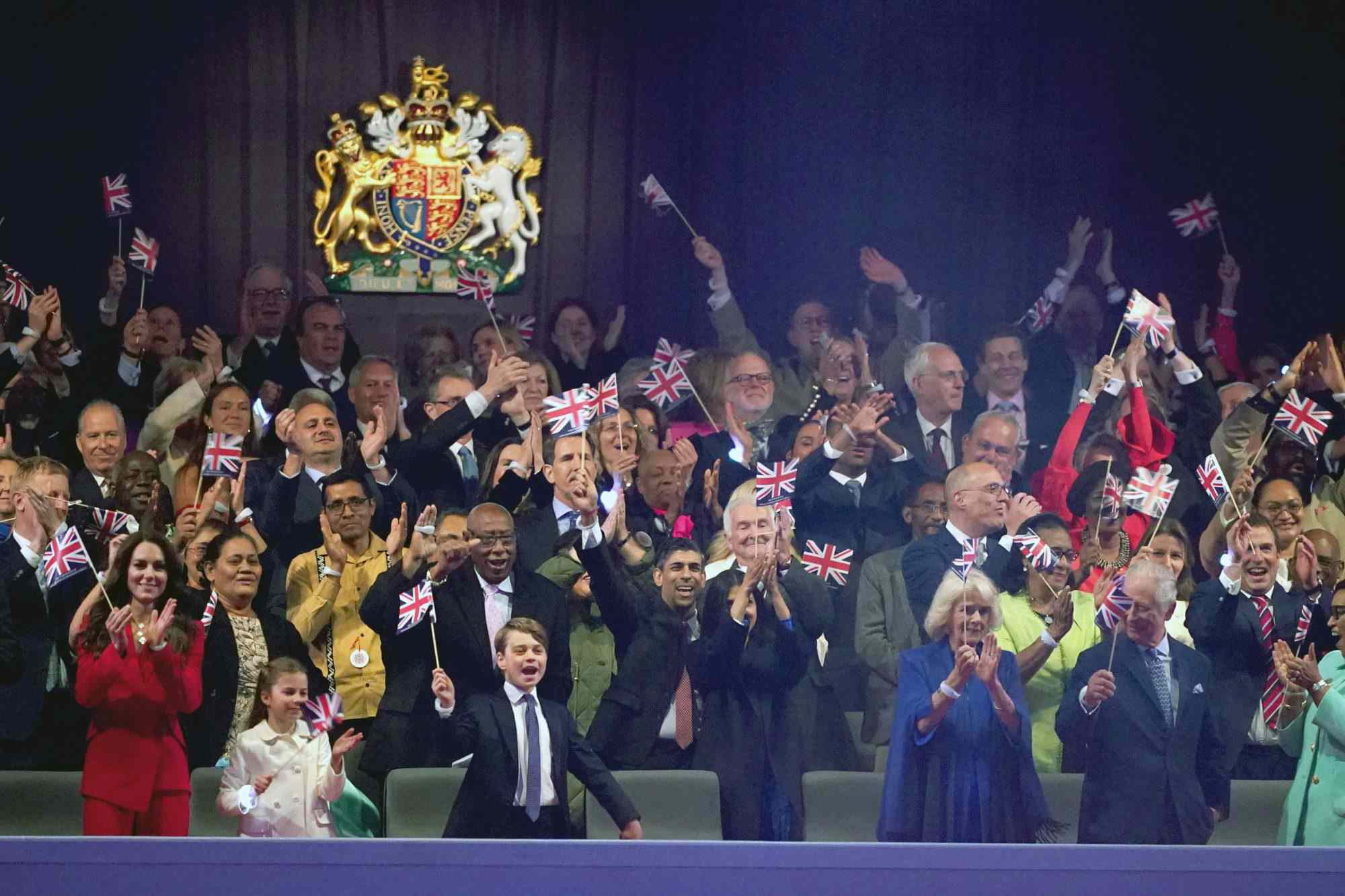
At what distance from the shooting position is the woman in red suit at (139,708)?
21.6ft

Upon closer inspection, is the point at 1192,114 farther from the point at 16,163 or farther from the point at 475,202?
the point at 16,163

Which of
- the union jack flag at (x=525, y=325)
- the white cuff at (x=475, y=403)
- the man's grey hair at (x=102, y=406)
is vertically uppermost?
the union jack flag at (x=525, y=325)

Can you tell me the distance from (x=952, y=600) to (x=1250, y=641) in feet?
3.74

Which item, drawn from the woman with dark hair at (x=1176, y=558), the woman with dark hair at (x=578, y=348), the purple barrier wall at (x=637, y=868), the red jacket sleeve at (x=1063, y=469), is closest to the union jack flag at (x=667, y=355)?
the woman with dark hair at (x=578, y=348)

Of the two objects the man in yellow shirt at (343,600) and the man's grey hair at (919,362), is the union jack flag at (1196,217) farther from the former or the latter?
the man in yellow shirt at (343,600)

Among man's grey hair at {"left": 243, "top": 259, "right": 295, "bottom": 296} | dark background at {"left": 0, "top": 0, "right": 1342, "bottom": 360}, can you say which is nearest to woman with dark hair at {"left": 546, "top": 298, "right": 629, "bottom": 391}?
dark background at {"left": 0, "top": 0, "right": 1342, "bottom": 360}

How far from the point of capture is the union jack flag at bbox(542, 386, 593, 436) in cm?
716

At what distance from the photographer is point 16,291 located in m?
7.82

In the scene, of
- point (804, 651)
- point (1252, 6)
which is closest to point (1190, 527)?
point (804, 651)

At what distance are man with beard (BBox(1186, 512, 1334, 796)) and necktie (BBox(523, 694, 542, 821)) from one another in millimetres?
2299

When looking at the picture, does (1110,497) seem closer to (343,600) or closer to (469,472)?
(469,472)

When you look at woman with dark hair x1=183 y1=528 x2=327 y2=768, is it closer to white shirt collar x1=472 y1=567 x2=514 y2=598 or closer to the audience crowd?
the audience crowd

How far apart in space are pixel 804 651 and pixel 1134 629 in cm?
112

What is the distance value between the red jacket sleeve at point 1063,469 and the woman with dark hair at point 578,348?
5.71ft
